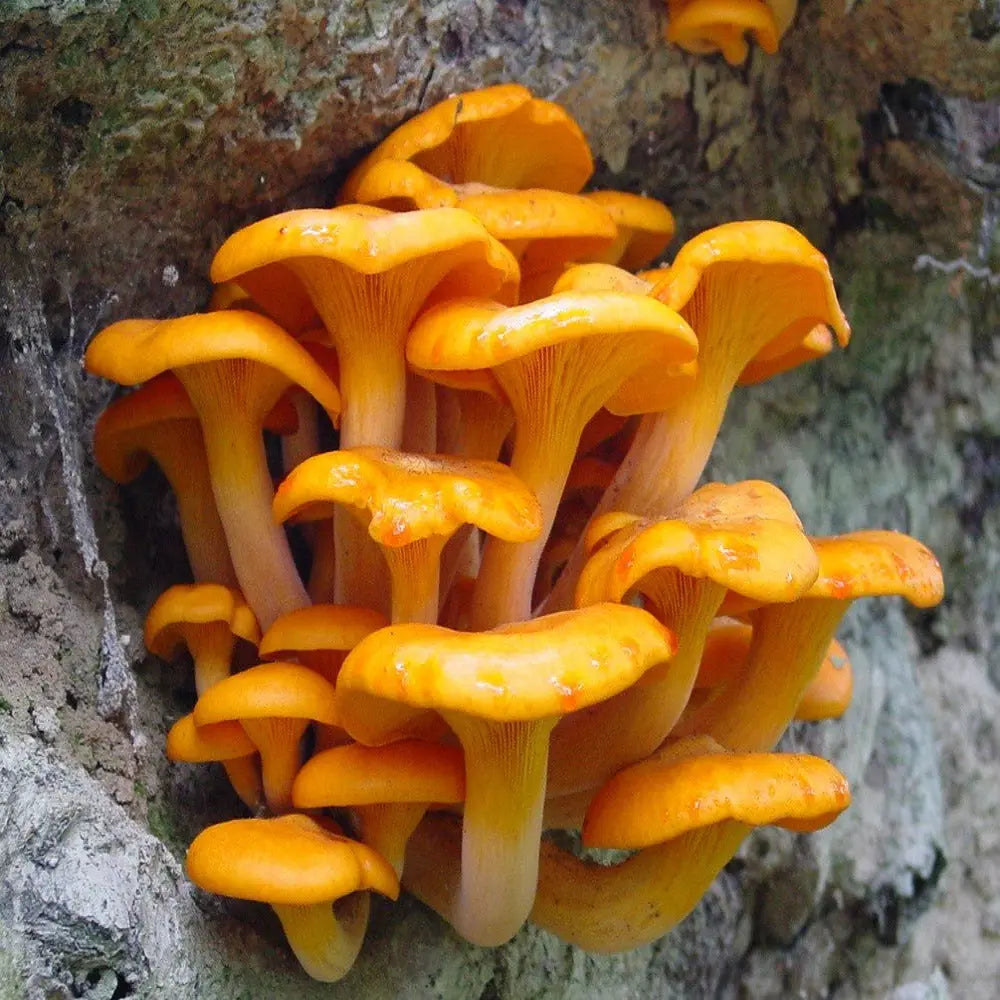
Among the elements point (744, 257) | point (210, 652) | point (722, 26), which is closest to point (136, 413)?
point (210, 652)

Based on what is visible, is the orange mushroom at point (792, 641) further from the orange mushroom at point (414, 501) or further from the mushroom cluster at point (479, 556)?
the orange mushroom at point (414, 501)

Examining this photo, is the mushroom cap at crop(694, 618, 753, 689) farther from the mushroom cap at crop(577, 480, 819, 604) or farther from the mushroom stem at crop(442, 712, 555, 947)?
the mushroom stem at crop(442, 712, 555, 947)

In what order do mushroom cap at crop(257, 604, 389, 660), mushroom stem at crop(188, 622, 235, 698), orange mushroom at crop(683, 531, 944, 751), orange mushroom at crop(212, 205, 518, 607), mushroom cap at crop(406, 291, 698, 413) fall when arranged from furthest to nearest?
mushroom stem at crop(188, 622, 235, 698) < orange mushroom at crop(683, 531, 944, 751) < mushroom cap at crop(257, 604, 389, 660) < orange mushroom at crop(212, 205, 518, 607) < mushroom cap at crop(406, 291, 698, 413)

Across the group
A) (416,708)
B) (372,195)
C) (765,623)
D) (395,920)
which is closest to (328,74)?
(372,195)

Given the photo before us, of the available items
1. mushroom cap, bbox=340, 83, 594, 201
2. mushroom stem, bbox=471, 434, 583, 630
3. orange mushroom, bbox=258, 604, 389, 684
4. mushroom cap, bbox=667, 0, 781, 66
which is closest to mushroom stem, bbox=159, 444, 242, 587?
orange mushroom, bbox=258, 604, 389, 684

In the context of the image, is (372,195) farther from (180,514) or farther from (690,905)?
(690,905)

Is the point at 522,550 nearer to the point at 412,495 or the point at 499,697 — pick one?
the point at 412,495
